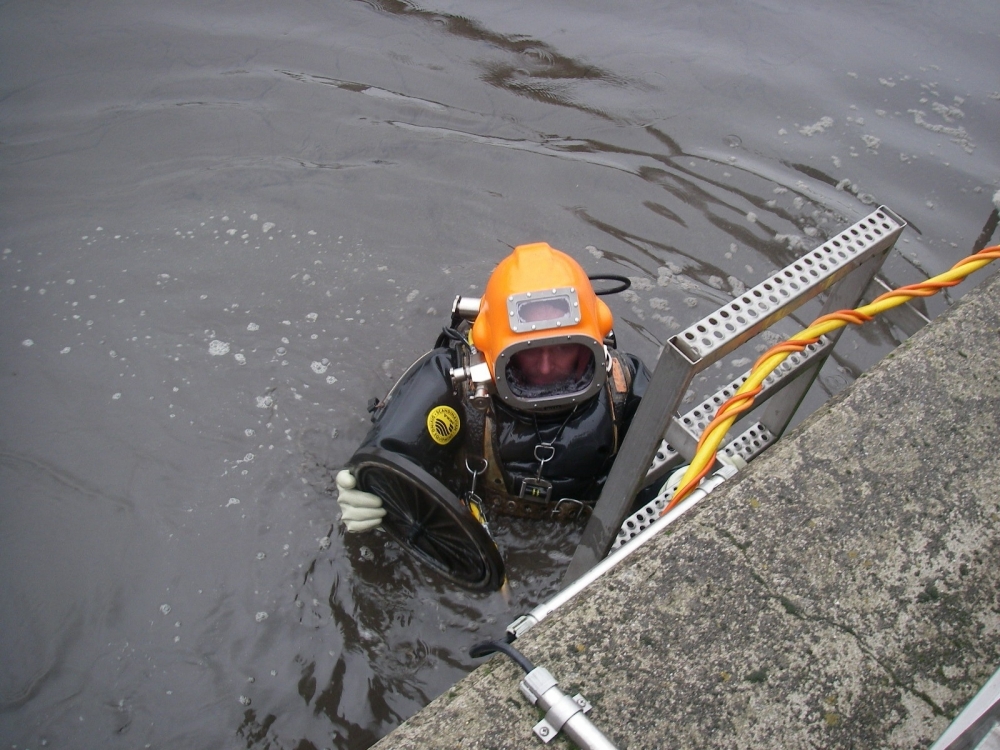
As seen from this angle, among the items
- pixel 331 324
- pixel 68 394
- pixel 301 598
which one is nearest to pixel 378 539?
pixel 301 598

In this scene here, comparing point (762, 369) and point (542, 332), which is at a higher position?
point (762, 369)

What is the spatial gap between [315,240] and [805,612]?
3.79 m

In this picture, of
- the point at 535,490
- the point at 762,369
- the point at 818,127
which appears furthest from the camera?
the point at 818,127

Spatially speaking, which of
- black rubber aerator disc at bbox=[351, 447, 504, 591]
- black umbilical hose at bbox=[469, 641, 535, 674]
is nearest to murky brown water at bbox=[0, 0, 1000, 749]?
black rubber aerator disc at bbox=[351, 447, 504, 591]

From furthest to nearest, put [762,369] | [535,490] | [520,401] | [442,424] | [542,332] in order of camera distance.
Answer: [535,490], [442,424], [520,401], [542,332], [762,369]

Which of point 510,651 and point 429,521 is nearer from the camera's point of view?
point 510,651

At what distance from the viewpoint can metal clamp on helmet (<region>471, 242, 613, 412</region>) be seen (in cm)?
239

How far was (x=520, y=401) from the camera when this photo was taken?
8.16ft

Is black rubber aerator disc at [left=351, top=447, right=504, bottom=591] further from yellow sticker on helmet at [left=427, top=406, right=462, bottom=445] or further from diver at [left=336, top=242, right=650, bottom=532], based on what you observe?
yellow sticker on helmet at [left=427, top=406, right=462, bottom=445]

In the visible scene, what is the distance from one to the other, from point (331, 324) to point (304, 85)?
7.05ft

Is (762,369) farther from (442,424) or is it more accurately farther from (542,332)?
(442,424)

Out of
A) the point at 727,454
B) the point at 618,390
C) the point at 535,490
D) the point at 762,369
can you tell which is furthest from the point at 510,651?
the point at 618,390

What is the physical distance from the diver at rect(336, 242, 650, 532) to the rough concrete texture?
41.6 inches

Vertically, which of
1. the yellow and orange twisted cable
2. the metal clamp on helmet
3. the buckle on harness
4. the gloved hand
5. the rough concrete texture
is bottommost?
the gloved hand
